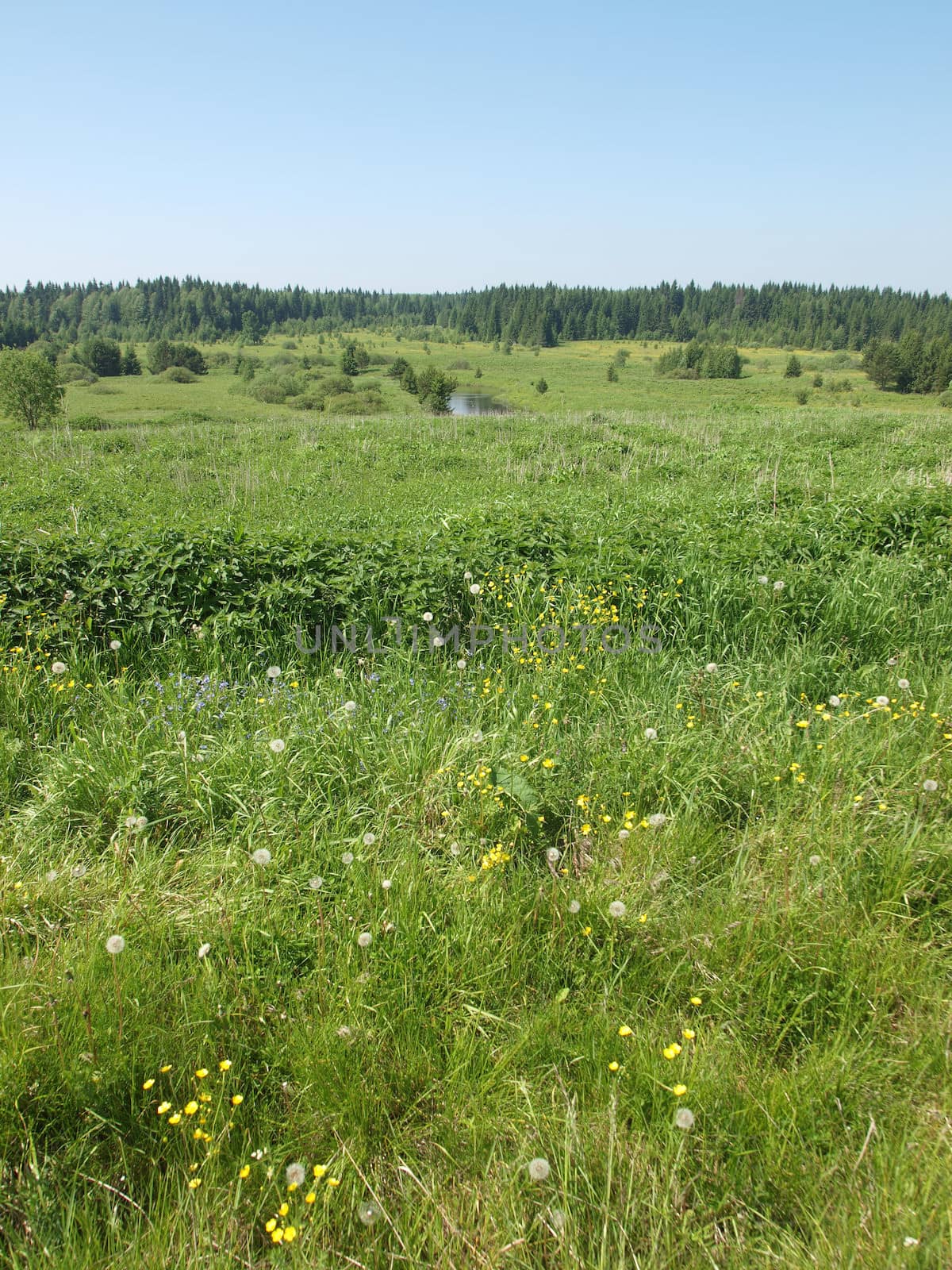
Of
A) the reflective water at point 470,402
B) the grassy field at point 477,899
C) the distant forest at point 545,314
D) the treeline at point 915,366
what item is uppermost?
the distant forest at point 545,314

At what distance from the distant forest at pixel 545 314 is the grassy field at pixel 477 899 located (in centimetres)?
13780

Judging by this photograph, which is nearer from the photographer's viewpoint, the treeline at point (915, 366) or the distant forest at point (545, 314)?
the treeline at point (915, 366)

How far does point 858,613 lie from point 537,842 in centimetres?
361

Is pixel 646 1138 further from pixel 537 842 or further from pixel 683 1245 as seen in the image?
pixel 537 842

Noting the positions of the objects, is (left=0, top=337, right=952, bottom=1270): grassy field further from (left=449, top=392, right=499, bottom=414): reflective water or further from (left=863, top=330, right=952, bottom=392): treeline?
(left=863, top=330, right=952, bottom=392): treeline

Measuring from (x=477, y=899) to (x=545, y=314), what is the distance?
148855 millimetres

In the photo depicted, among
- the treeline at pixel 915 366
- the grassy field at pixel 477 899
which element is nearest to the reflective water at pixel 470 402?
the treeline at pixel 915 366

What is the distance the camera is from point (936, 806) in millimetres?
3361

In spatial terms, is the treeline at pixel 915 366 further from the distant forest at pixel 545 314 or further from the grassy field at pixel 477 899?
the grassy field at pixel 477 899

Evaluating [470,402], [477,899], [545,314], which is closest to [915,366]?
[470,402]

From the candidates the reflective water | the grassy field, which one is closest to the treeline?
the reflective water

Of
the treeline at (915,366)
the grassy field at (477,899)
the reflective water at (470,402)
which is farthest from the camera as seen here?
the treeline at (915,366)

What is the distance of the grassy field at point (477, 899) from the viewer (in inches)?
72.8

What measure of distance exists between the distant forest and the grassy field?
452 ft
